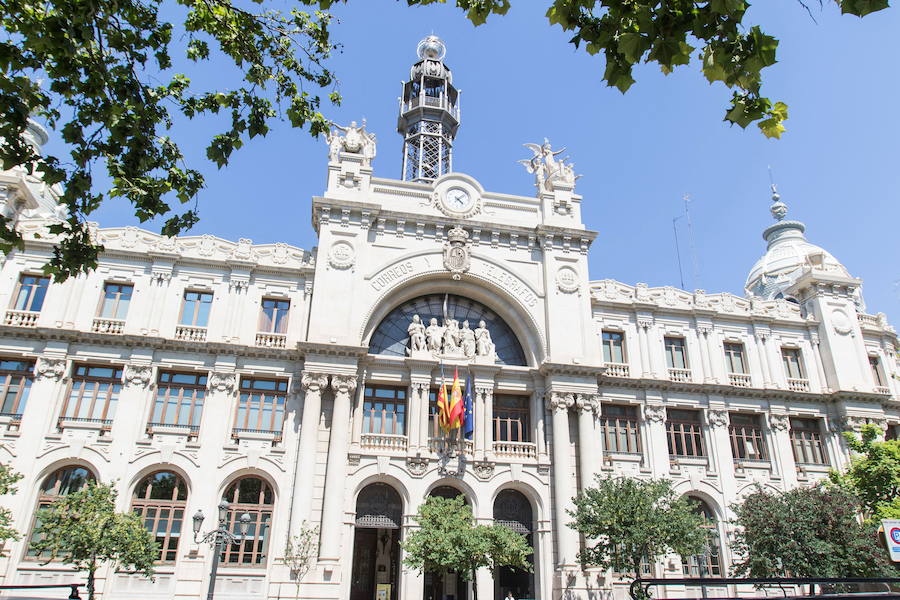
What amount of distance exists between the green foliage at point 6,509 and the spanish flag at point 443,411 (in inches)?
683

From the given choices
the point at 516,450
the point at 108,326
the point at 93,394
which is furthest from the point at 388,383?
the point at 108,326

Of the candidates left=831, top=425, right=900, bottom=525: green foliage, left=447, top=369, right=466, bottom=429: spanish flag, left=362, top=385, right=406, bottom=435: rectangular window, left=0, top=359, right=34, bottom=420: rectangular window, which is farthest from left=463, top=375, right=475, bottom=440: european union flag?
left=0, top=359, right=34, bottom=420: rectangular window

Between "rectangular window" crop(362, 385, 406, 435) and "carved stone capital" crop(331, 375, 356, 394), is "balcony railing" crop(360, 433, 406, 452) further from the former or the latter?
"carved stone capital" crop(331, 375, 356, 394)

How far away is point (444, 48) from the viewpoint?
5784 cm

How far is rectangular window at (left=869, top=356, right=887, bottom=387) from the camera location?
3978cm

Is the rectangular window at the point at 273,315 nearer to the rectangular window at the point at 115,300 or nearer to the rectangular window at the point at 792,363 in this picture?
the rectangular window at the point at 115,300

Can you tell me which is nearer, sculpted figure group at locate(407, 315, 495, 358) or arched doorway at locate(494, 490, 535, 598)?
arched doorway at locate(494, 490, 535, 598)

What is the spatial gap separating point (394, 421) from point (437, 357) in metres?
3.81

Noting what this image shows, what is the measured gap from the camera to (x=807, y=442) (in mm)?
36906

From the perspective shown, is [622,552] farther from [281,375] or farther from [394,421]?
[281,375]

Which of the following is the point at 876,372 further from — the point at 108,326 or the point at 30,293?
the point at 30,293

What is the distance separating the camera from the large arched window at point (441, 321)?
34094mm

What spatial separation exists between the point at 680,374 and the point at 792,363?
7945mm

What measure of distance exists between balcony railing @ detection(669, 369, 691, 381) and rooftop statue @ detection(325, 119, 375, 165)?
2054 centimetres
